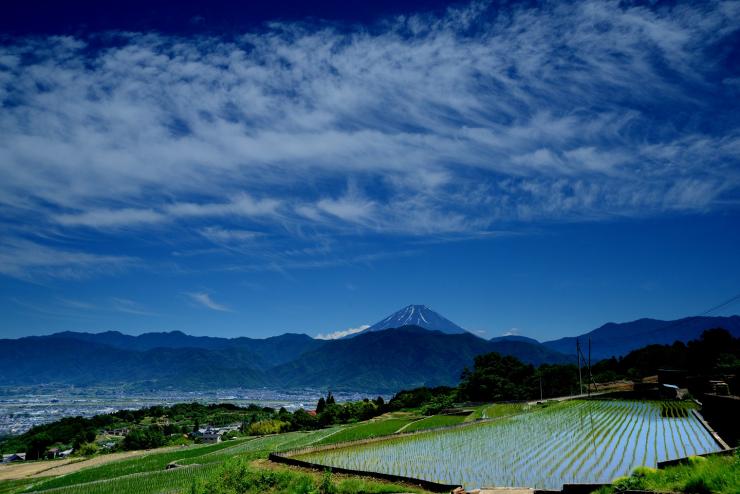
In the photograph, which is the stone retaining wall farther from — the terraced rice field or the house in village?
the house in village

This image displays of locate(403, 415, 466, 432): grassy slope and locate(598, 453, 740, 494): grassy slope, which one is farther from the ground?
locate(598, 453, 740, 494): grassy slope

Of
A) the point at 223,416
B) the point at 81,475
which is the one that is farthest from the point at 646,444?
the point at 223,416

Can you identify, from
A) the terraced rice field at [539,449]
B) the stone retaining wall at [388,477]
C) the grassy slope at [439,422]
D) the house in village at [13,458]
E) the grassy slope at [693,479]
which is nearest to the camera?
the grassy slope at [693,479]

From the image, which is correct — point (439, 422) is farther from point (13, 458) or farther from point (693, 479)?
point (13, 458)

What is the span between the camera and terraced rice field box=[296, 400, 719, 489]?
20.5m

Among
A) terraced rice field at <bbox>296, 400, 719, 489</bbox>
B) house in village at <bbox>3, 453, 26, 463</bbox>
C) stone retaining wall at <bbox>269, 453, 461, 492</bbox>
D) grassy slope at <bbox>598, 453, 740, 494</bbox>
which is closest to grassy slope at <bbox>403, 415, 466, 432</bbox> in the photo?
terraced rice field at <bbox>296, 400, 719, 489</bbox>

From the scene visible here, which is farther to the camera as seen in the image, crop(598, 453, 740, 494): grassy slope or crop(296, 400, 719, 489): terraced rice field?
crop(296, 400, 719, 489): terraced rice field

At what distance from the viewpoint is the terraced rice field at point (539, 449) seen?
2047cm

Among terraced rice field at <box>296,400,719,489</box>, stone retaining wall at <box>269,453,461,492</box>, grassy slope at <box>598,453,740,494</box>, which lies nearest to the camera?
grassy slope at <box>598,453,740,494</box>

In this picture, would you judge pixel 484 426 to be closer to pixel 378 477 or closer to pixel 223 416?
pixel 378 477

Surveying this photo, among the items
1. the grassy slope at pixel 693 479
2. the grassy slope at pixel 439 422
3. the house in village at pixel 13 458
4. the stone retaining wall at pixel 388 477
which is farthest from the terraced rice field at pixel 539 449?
the house in village at pixel 13 458

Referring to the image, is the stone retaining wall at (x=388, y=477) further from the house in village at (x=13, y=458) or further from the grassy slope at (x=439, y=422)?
the house in village at (x=13, y=458)

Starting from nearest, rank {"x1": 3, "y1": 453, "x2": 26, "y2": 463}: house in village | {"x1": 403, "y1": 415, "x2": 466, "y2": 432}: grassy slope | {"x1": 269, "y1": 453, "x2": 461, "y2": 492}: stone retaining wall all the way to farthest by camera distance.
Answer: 1. {"x1": 269, "y1": 453, "x2": 461, "y2": 492}: stone retaining wall
2. {"x1": 403, "y1": 415, "x2": 466, "y2": 432}: grassy slope
3. {"x1": 3, "y1": 453, "x2": 26, "y2": 463}: house in village

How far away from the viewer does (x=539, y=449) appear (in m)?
26.5
